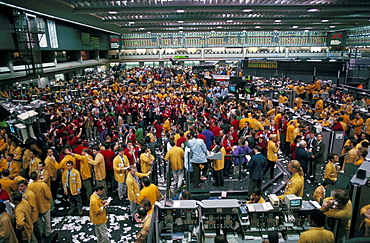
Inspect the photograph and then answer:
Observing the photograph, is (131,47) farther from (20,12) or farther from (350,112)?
(350,112)

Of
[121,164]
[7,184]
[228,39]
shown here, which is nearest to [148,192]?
[121,164]

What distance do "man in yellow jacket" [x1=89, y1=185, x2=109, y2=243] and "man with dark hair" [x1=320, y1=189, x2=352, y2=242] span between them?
3671mm

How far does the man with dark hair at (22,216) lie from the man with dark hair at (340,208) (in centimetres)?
497

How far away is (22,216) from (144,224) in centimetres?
218

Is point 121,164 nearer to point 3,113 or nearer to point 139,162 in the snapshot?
point 139,162

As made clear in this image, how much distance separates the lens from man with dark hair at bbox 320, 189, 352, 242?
148 inches

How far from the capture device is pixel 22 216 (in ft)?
14.2

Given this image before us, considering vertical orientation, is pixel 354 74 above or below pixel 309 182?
above

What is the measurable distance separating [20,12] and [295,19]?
22434 millimetres

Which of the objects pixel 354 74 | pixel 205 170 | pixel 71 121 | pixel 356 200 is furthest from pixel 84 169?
pixel 354 74

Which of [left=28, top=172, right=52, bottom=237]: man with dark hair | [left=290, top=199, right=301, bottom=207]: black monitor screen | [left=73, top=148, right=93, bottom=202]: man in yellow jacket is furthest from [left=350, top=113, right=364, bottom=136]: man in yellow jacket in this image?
[left=28, top=172, right=52, bottom=237]: man with dark hair

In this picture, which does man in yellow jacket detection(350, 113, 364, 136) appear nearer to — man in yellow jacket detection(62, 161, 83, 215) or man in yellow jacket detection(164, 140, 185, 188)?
man in yellow jacket detection(164, 140, 185, 188)

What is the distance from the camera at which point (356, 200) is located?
412 cm

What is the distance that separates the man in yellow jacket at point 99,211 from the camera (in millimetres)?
4527
